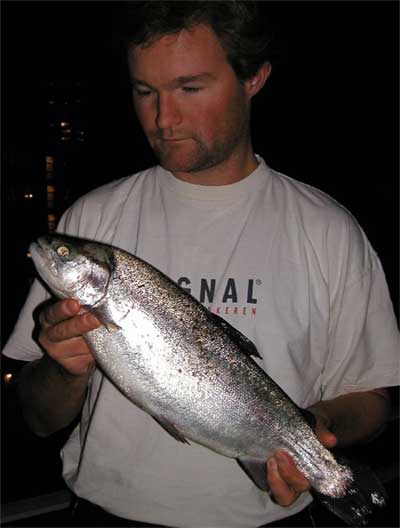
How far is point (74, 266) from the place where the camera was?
1.81m

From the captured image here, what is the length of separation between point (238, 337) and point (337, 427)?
1.90ft

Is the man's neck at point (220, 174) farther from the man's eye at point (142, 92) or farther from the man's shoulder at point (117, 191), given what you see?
the man's eye at point (142, 92)

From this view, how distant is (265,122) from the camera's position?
42.2ft

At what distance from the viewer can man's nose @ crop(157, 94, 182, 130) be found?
1917 mm

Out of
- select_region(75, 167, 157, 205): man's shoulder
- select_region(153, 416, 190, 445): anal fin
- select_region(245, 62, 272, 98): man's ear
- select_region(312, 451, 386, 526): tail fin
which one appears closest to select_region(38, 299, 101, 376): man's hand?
select_region(153, 416, 190, 445): anal fin

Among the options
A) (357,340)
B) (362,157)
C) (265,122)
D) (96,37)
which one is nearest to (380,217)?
(362,157)

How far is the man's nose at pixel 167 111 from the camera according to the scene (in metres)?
1.92

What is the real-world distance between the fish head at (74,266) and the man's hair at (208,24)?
80cm

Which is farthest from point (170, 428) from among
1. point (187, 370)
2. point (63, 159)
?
point (63, 159)

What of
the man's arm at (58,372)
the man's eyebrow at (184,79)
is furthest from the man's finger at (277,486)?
the man's eyebrow at (184,79)

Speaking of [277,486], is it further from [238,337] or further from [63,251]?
[63,251]

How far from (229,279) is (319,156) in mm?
12698

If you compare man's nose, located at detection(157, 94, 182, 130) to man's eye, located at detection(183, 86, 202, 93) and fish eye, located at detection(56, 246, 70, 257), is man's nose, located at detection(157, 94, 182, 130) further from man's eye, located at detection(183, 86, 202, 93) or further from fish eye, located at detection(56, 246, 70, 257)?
fish eye, located at detection(56, 246, 70, 257)

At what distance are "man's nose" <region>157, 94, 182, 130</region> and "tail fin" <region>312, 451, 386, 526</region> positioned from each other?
1384mm
